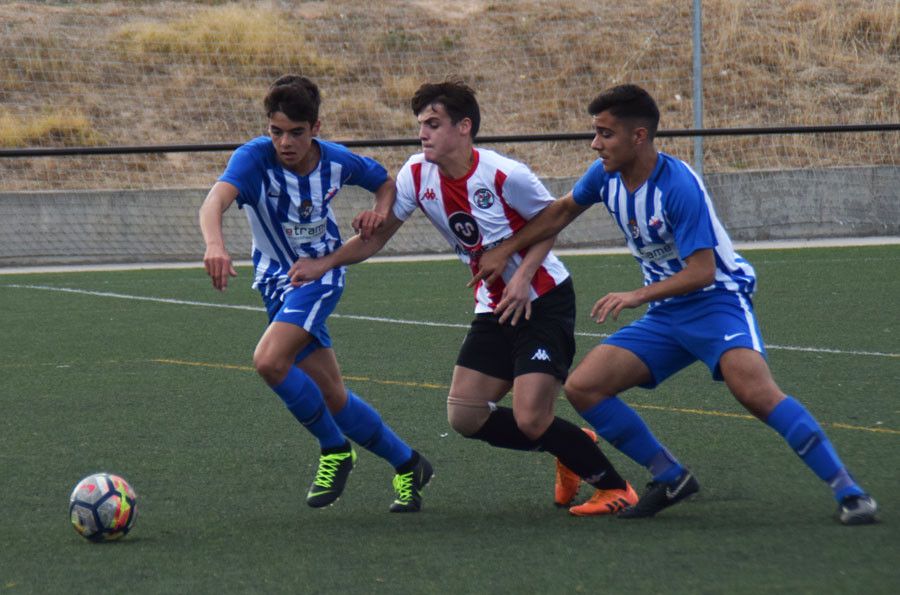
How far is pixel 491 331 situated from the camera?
5.12 metres

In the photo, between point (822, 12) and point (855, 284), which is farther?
point (822, 12)

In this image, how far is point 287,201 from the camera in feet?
16.9

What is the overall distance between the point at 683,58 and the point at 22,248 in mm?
11630

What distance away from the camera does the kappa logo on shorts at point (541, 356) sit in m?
4.91

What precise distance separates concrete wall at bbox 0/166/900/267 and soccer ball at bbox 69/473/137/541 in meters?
11.2

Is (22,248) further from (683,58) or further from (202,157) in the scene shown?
(683,58)

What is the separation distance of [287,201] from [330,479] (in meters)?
1.06

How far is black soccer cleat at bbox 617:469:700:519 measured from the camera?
183 inches

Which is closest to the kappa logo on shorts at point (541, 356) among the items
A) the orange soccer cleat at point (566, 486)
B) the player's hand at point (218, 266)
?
the orange soccer cleat at point (566, 486)

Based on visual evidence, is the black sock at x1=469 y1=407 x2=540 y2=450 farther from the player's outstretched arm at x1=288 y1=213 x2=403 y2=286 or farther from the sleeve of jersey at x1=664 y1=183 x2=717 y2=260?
the sleeve of jersey at x1=664 y1=183 x2=717 y2=260

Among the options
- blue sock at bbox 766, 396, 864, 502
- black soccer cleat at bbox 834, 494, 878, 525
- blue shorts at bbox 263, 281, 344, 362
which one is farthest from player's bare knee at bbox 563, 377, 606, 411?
blue shorts at bbox 263, 281, 344, 362

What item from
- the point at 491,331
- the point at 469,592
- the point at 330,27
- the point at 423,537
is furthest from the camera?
the point at 330,27

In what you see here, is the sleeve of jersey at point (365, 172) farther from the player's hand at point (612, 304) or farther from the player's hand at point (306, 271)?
the player's hand at point (612, 304)

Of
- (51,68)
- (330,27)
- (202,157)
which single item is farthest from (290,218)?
(330,27)
